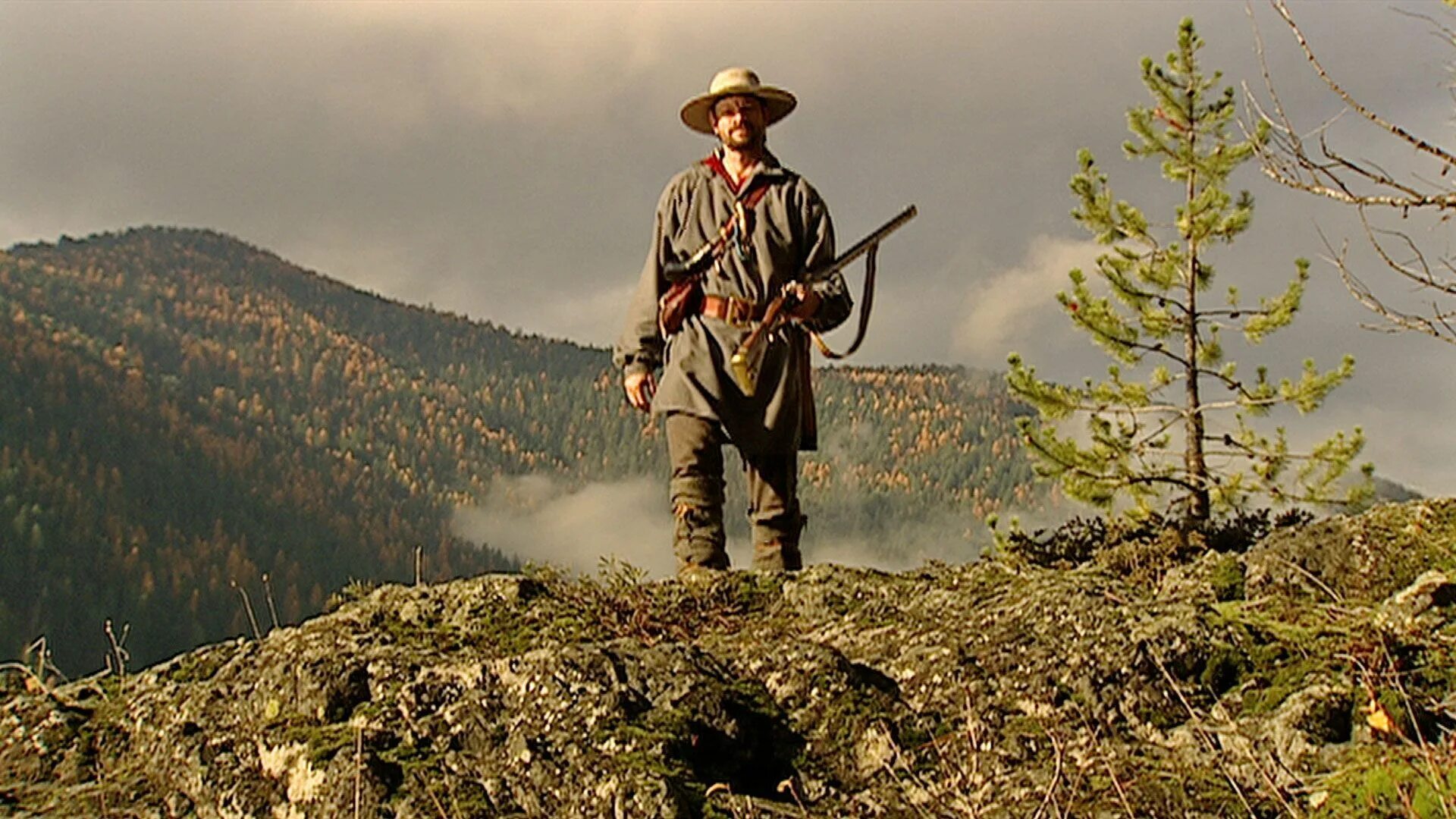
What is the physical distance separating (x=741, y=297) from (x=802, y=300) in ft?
1.01

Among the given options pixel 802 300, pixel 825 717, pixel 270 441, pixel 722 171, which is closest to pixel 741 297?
pixel 802 300

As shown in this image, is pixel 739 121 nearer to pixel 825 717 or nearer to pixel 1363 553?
pixel 1363 553

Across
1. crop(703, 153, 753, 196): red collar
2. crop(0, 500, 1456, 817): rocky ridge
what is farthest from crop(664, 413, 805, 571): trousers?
crop(0, 500, 1456, 817): rocky ridge

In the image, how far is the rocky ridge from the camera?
9.29ft

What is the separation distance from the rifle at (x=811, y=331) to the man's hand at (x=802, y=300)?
1 cm

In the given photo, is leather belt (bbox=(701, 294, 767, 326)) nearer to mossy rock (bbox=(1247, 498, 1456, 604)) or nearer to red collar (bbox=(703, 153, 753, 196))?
red collar (bbox=(703, 153, 753, 196))

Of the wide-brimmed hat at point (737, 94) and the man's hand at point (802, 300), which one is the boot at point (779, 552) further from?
the wide-brimmed hat at point (737, 94)

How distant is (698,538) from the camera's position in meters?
6.28

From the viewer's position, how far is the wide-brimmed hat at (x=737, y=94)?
6508 millimetres

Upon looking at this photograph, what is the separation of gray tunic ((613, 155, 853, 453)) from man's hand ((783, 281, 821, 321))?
0.04 metres

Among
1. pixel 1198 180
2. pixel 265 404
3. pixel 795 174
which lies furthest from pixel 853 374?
pixel 795 174

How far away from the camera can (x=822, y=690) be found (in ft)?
10.8

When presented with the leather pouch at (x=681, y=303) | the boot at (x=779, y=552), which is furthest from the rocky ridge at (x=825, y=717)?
the leather pouch at (x=681, y=303)

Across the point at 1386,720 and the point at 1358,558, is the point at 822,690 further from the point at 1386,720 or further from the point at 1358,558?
the point at 1358,558
